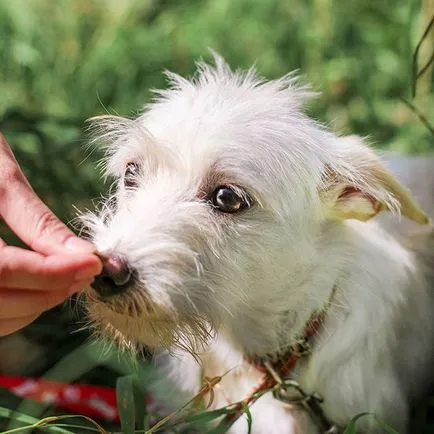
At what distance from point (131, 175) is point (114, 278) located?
494 mm

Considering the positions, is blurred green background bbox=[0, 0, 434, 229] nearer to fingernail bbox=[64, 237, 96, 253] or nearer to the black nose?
the black nose

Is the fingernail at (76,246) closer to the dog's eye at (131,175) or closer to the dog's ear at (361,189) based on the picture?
the dog's eye at (131,175)

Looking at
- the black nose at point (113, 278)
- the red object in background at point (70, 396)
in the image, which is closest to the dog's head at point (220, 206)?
the black nose at point (113, 278)

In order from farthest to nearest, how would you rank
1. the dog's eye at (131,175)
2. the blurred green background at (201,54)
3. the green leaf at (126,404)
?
the blurred green background at (201,54)
the dog's eye at (131,175)
the green leaf at (126,404)

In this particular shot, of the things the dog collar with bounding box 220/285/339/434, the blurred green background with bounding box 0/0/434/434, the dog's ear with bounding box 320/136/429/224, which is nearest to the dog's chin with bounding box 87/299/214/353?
the dog collar with bounding box 220/285/339/434

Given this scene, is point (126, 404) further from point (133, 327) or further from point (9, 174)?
point (9, 174)

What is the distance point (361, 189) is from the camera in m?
2.22

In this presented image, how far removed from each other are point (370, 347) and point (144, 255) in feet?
2.60

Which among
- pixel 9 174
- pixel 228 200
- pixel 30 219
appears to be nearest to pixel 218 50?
pixel 228 200

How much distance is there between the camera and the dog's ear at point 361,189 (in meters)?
2.20

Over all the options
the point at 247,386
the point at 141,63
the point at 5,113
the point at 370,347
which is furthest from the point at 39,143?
the point at 370,347

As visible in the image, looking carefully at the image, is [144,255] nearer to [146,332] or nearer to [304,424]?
[146,332]

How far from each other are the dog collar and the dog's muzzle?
595 mm

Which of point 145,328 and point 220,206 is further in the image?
point 220,206
